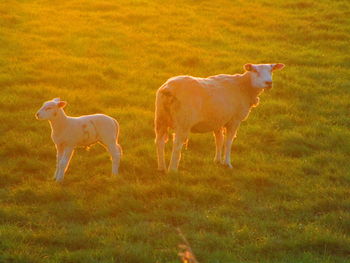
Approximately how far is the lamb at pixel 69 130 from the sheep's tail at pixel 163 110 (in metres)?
0.68

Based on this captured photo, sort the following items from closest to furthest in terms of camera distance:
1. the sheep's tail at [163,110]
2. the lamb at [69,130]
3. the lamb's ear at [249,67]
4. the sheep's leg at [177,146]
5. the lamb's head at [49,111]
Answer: the lamb's head at [49,111] < the lamb at [69,130] < the sheep's tail at [163,110] < the sheep's leg at [177,146] < the lamb's ear at [249,67]

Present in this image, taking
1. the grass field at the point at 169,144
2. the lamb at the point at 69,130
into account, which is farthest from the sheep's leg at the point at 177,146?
the lamb at the point at 69,130

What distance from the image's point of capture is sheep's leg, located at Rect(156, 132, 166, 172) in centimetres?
994

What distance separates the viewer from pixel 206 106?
9.99 meters

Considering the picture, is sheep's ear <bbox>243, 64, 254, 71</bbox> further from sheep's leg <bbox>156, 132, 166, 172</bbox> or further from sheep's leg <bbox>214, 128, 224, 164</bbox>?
sheep's leg <bbox>156, 132, 166, 172</bbox>

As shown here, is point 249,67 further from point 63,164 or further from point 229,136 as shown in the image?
point 63,164

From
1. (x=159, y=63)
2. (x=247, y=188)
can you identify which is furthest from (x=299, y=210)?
(x=159, y=63)

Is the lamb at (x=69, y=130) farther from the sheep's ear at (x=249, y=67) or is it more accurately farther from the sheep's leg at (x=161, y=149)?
the sheep's ear at (x=249, y=67)

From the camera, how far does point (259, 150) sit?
11.7m

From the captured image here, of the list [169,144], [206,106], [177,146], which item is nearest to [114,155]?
[177,146]

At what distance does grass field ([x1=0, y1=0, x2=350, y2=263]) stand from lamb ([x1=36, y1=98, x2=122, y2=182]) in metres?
0.47

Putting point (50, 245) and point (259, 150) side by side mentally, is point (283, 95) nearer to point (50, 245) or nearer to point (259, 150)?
→ point (259, 150)

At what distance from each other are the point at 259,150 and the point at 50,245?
5.34 metres

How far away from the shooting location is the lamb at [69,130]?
369 inches
